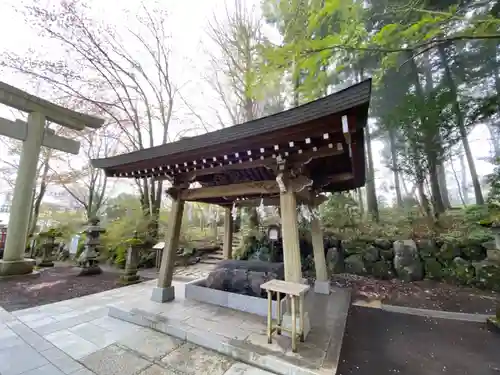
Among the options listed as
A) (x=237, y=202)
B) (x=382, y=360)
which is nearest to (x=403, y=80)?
(x=237, y=202)

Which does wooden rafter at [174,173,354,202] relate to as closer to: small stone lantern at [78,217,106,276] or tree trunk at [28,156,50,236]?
small stone lantern at [78,217,106,276]

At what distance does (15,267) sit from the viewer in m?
5.48

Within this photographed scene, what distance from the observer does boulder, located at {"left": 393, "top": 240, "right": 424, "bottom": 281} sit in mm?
5504

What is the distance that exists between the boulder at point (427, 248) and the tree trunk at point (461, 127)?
152 inches

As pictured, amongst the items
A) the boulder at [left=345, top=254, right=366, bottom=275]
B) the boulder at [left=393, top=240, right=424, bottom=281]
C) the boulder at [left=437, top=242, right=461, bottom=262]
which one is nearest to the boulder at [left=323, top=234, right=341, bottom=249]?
the boulder at [left=345, top=254, right=366, bottom=275]

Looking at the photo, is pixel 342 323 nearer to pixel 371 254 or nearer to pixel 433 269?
pixel 371 254

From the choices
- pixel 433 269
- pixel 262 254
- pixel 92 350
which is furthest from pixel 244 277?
pixel 433 269

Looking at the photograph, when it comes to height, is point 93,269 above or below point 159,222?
below

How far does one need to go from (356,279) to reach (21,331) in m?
6.83

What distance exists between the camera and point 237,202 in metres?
5.61

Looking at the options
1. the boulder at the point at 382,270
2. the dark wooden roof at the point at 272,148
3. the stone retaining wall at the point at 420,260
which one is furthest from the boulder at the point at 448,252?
the dark wooden roof at the point at 272,148

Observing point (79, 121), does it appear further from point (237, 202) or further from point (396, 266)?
point (396, 266)

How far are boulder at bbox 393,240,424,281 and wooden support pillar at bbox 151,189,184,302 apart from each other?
577 centimetres

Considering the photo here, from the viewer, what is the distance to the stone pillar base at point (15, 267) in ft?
17.5
